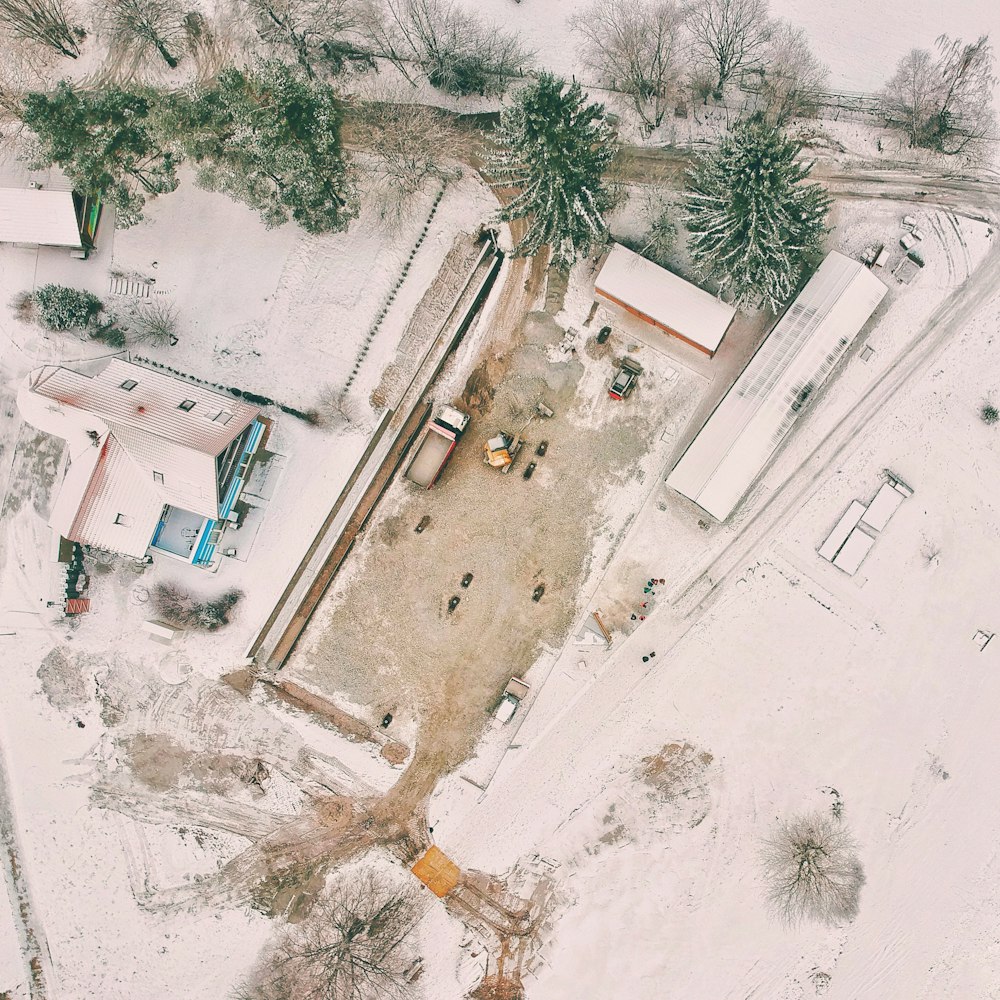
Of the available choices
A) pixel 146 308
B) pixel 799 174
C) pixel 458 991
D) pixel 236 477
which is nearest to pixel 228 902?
pixel 458 991

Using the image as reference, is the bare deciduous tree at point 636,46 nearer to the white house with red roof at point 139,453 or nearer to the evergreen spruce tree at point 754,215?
the evergreen spruce tree at point 754,215

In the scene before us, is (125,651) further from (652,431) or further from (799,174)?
(799,174)

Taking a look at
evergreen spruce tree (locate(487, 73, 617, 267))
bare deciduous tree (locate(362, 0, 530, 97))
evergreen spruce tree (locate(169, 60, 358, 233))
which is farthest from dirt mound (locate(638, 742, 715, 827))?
bare deciduous tree (locate(362, 0, 530, 97))

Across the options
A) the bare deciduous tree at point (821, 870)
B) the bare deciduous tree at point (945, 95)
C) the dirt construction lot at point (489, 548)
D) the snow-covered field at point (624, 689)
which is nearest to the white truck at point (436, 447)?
the dirt construction lot at point (489, 548)

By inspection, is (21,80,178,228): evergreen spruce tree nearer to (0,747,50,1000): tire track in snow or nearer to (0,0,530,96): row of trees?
(0,0,530,96): row of trees

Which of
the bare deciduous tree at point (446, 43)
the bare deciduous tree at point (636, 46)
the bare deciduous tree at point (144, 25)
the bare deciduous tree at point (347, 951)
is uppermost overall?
the bare deciduous tree at point (636, 46)

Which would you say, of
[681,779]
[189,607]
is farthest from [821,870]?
[189,607]

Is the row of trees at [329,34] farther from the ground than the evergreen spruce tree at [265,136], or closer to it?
farther from the ground

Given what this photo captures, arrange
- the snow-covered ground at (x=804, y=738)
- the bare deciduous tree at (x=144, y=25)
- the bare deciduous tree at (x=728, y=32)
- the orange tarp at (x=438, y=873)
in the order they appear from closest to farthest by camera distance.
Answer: the bare deciduous tree at (x=728, y=32)
the bare deciduous tree at (x=144, y=25)
the snow-covered ground at (x=804, y=738)
the orange tarp at (x=438, y=873)
